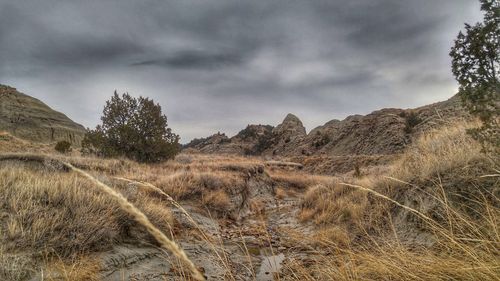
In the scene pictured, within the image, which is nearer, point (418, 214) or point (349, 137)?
point (418, 214)

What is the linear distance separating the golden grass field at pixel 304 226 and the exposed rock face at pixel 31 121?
183ft

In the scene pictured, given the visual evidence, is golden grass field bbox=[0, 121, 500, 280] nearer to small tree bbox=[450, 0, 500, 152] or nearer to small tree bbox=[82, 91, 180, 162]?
small tree bbox=[450, 0, 500, 152]

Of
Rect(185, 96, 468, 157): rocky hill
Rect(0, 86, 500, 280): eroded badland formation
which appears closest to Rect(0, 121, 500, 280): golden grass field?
Rect(0, 86, 500, 280): eroded badland formation

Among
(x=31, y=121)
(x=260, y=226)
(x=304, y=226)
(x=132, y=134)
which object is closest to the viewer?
(x=260, y=226)

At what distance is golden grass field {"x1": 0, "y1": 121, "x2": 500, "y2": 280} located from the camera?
7.91 feet

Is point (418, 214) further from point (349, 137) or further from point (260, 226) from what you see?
point (349, 137)

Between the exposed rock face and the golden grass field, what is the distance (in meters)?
55.7

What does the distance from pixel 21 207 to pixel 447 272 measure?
16.0ft

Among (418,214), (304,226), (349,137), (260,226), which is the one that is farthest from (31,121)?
(418,214)

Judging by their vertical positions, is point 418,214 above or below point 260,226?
above

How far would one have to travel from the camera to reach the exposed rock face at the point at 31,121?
170ft

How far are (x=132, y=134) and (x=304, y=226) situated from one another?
12170 mm

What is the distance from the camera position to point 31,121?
5550cm

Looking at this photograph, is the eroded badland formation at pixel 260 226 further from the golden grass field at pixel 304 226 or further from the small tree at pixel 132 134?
the small tree at pixel 132 134
